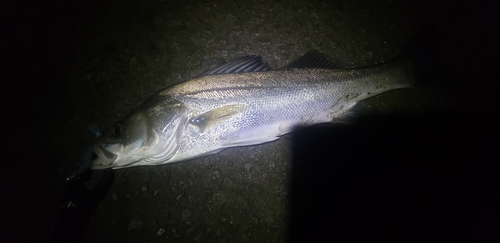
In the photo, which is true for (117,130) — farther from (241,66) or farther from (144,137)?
(241,66)

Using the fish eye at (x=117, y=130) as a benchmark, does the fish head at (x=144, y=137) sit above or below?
below

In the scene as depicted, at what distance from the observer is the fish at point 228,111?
5.03ft

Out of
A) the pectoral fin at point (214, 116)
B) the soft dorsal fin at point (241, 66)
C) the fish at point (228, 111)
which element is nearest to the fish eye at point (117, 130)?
the fish at point (228, 111)

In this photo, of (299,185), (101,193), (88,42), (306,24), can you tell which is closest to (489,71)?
(306,24)

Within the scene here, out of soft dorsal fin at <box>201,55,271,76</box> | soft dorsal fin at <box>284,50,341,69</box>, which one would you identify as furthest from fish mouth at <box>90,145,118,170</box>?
soft dorsal fin at <box>284,50,341,69</box>

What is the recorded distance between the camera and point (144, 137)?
5.01 feet

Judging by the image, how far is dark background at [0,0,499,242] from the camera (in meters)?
1.83

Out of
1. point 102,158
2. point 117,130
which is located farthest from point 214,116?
point 102,158

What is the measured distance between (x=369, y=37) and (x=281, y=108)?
49.0 inches

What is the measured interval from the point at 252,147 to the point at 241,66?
26.7 inches

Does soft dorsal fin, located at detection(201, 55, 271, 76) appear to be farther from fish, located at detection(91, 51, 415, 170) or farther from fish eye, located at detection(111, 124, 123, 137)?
fish eye, located at detection(111, 124, 123, 137)

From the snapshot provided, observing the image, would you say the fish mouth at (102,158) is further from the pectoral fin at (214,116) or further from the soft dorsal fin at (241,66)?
the soft dorsal fin at (241,66)

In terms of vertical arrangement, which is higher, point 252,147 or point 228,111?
point 228,111

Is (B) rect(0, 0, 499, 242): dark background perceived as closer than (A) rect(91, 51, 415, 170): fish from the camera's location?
No
